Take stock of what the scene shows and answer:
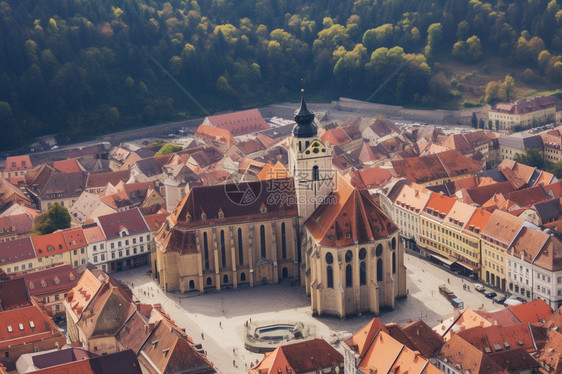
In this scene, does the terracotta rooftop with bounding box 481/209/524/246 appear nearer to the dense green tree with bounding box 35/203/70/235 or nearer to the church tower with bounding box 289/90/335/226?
the church tower with bounding box 289/90/335/226

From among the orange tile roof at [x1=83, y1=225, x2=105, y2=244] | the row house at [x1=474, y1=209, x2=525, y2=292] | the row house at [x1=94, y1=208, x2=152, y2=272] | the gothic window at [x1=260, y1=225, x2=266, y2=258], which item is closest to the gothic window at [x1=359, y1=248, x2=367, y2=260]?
the gothic window at [x1=260, y1=225, x2=266, y2=258]

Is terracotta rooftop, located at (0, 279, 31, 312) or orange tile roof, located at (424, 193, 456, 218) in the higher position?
orange tile roof, located at (424, 193, 456, 218)

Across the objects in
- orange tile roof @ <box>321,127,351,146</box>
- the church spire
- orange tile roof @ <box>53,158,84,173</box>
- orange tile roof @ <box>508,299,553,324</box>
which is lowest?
orange tile roof @ <box>508,299,553,324</box>

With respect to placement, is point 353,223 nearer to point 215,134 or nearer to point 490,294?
point 490,294

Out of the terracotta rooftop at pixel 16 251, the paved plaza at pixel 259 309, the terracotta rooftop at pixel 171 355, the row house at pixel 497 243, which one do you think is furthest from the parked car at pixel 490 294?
the terracotta rooftop at pixel 16 251

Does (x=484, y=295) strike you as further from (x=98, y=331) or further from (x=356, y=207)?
(x=98, y=331)
